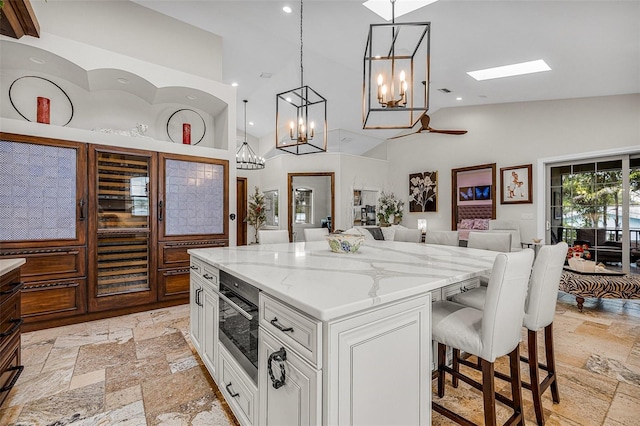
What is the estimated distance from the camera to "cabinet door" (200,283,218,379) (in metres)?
1.83

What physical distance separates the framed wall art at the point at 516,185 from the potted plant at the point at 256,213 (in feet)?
19.1

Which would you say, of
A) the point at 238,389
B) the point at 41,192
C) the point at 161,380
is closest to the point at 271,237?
the point at 161,380

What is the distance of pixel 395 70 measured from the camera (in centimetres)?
385

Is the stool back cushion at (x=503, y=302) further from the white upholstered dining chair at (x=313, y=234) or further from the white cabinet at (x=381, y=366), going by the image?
the white upholstered dining chair at (x=313, y=234)

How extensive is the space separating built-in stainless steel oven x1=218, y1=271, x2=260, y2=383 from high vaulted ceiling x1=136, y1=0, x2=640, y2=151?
3.45 m

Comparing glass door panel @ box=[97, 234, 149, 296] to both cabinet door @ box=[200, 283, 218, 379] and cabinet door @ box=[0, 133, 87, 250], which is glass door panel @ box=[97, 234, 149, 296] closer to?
cabinet door @ box=[0, 133, 87, 250]

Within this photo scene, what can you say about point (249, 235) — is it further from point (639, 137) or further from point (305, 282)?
point (639, 137)

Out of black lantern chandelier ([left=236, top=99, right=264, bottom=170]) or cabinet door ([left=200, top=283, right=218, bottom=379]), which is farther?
black lantern chandelier ([left=236, top=99, right=264, bottom=170])

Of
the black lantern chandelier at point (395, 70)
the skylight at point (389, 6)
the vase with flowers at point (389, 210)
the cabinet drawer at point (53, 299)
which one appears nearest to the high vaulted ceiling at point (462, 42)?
the skylight at point (389, 6)

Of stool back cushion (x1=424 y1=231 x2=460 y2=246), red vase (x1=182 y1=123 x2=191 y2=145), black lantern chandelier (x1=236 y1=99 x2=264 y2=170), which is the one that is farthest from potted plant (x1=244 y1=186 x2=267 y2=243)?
stool back cushion (x1=424 y1=231 x2=460 y2=246)

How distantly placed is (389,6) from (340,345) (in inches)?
151

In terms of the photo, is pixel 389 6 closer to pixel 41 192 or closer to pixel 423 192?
pixel 41 192

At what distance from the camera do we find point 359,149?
8.16 m

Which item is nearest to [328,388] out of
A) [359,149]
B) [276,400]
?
[276,400]
